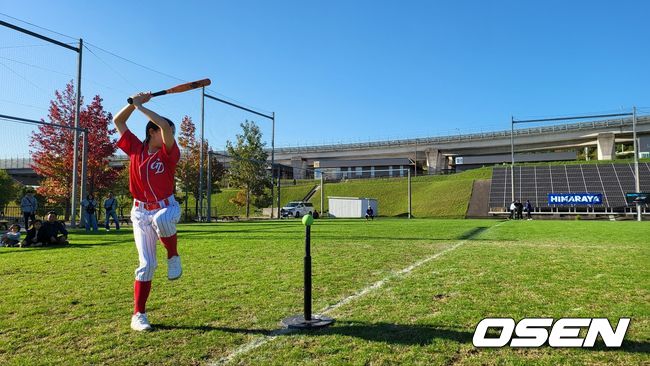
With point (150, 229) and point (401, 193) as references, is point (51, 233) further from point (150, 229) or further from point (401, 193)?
point (401, 193)

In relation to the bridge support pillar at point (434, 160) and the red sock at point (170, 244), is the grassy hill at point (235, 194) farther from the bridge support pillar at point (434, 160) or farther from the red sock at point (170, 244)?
the red sock at point (170, 244)

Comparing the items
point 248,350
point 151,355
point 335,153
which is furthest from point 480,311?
point 335,153

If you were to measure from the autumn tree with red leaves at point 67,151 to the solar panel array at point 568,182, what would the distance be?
117ft

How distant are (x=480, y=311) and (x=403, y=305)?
0.82 m

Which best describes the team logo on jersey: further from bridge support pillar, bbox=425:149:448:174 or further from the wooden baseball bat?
bridge support pillar, bbox=425:149:448:174

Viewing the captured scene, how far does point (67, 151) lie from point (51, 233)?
17.3m

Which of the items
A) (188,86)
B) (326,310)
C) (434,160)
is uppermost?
(434,160)

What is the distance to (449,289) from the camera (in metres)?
5.67

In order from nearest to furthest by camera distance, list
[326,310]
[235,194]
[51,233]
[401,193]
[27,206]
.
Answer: [326,310], [51,233], [27,206], [401,193], [235,194]

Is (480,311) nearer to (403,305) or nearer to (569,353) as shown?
(403,305)

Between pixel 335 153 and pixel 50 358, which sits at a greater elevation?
pixel 335 153

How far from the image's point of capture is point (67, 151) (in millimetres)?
26828

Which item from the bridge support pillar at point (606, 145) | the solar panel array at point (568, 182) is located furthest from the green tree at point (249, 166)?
the bridge support pillar at point (606, 145)

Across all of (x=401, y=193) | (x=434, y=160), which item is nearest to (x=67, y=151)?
(x=401, y=193)
